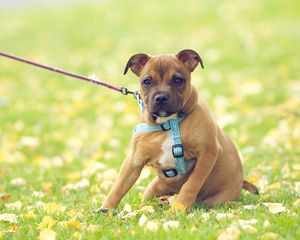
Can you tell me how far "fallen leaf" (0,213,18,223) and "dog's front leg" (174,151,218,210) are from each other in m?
1.27

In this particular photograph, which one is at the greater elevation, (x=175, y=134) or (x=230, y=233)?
(x=175, y=134)

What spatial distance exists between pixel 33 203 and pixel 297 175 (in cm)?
265

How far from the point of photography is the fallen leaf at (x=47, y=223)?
184 inches

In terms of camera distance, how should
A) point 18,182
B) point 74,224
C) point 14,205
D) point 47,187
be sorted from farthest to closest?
1. point 18,182
2. point 47,187
3. point 14,205
4. point 74,224

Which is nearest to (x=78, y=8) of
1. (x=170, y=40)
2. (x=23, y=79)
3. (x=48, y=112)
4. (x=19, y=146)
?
(x=170, y=40)

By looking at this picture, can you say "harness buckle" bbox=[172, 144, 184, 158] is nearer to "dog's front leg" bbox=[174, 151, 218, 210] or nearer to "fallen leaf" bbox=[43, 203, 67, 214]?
"dog's front leg" bbox=[174, 151, 218, 210]

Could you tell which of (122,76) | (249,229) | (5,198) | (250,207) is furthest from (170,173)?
(122,76)

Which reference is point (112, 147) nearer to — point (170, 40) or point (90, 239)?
point (90, 239)

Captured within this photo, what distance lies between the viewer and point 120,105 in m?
11.1

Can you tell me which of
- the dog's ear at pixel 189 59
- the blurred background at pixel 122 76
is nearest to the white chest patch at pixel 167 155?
the dog's ear at pixel 189 59

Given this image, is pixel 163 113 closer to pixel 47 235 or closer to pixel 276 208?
pixel 276 208

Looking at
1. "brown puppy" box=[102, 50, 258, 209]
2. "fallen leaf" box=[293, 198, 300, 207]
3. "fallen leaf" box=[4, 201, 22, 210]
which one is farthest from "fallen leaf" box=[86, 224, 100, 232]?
"fallen leaf" box=[293, 198, 300, 207]

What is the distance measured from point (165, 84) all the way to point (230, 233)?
1.35 metres

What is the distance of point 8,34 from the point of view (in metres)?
18.7
